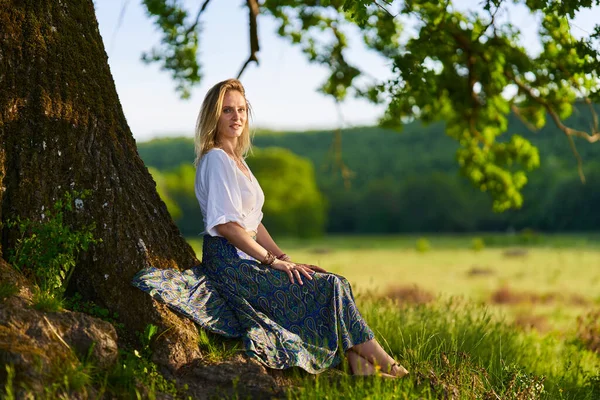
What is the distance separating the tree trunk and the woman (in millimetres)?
190

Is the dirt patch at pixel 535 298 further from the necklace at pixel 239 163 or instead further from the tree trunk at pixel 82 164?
the tree trunk at pixel 82 164

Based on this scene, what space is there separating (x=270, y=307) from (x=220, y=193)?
851 millimetres

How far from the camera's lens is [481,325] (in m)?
6.79

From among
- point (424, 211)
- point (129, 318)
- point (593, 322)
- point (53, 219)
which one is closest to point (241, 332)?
point (129, 318)

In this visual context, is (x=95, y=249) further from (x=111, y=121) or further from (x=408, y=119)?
(x=408, y=119)

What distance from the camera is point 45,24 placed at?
5.23 metres

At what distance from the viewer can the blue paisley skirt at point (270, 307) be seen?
4.84 metres

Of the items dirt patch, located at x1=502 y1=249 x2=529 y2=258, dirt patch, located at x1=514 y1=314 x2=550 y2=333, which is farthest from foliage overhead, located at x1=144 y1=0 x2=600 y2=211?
dirt patch, located at x1=502 y1=249 x2=529 y2=258

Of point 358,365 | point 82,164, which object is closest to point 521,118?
point 358,365

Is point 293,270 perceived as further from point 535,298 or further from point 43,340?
point 535,298

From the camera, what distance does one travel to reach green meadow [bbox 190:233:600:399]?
4793 millimetres

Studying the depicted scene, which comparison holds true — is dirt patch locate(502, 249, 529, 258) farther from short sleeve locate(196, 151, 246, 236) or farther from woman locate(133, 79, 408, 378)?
short sleeve locate(196, 151, 246, 236)

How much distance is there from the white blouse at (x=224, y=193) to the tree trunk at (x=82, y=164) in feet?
1.24

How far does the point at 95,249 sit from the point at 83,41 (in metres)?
1.56
